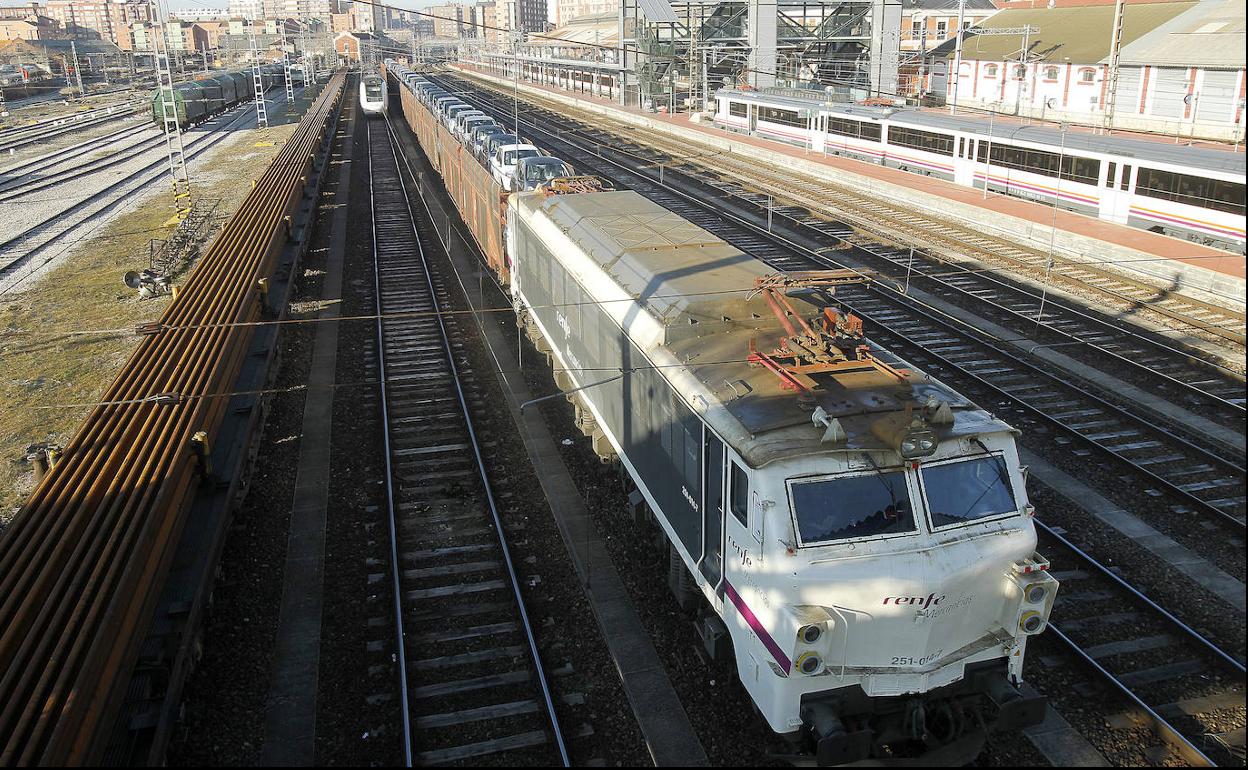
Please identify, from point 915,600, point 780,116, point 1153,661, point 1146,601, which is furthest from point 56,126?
point 1153,661

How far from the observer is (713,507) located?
26.7 feet

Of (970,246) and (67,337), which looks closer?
(67,337)

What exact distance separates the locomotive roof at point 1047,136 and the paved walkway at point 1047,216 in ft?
6.43

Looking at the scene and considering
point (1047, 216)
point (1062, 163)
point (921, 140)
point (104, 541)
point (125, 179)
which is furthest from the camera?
point (125, 179)

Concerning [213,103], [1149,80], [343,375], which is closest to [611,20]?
[213,103]

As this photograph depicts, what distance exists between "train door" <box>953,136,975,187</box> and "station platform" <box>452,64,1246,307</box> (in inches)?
16.0

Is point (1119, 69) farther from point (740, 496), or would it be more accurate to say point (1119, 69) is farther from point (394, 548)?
point (740, 496)

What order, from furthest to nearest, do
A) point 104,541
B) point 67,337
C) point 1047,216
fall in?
point 1047,216, point 67,337, point 104,541

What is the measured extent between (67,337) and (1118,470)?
21223mm

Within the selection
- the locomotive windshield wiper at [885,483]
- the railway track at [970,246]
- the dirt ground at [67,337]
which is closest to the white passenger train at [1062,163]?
the railway track at [970,246]

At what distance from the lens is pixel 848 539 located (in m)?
7.10

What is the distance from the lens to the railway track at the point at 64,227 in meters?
27.2

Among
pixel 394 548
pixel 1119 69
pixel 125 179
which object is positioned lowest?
pixel 394 548

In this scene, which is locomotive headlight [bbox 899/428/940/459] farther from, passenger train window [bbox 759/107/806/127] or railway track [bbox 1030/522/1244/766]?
passenger train window [bbox 759/107/806/127]
